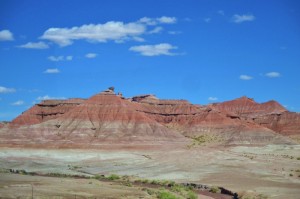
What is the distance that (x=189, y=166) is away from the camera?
80.4 metres

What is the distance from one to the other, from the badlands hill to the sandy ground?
11869 mm

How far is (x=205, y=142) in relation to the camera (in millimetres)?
143125

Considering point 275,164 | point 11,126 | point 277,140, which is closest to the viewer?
point 275,164

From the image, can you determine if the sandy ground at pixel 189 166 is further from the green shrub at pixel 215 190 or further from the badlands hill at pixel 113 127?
the badlands hill at pixel 113 127

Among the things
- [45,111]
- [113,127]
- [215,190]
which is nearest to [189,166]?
[215,190]

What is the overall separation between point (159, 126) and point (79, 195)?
4059 inches

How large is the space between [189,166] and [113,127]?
60.2 m

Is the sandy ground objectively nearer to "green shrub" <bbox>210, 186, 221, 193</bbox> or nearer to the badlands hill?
"green shrub" <bbox>210, 186, 221, 193</bbox>

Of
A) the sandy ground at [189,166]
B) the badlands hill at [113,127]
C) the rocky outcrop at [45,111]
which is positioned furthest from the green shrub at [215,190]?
the rocky outcrop at [45,111]

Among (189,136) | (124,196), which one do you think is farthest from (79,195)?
(189,136)

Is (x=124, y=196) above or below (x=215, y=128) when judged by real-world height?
below

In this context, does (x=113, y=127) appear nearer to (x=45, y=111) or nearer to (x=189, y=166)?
(x=45, y=111)

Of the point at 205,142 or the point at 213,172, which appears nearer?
the point at 213,172

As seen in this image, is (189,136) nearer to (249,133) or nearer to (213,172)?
(249,133)
